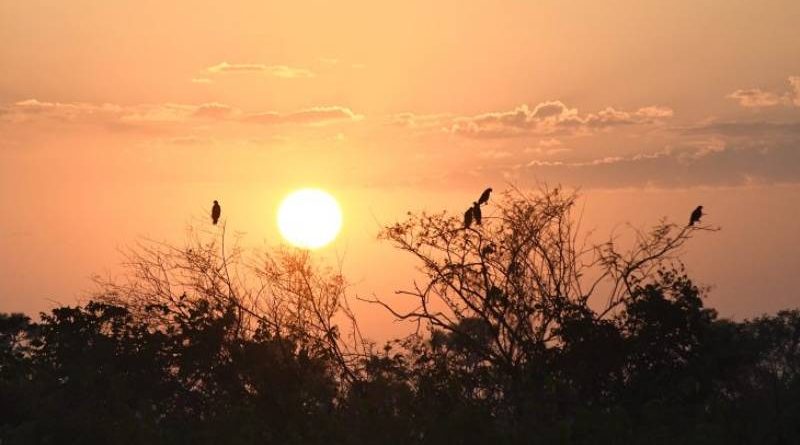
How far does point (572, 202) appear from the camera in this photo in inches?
1242

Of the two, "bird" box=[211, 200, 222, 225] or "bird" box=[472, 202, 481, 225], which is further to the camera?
"bird" box=[211, 200, 222, 225]

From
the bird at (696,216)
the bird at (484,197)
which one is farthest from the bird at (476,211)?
the bird at (696,216)

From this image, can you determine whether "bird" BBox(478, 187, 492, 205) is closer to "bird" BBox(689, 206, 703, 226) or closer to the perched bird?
the perched bird

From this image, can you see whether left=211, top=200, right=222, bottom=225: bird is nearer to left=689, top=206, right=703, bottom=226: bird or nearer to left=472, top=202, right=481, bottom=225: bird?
left=472, top=202, right=481, bottom=225: bird

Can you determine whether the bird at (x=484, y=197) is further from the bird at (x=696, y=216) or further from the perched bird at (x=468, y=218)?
the bird at (x=696, y=216)

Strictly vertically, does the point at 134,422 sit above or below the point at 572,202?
below

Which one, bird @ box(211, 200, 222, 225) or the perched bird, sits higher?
bird @ box(211, 200, 222, 225)

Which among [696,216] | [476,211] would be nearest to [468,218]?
[476,211]

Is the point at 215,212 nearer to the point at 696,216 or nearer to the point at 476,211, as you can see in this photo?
the point at 476,211

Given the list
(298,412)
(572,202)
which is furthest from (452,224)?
(298,412)

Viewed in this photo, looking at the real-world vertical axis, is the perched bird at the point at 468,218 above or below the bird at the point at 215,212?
below

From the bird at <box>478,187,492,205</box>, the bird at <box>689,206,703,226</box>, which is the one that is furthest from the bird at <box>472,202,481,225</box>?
the bird at <box>689,206,703,226</box>

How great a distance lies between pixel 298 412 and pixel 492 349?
348 inches

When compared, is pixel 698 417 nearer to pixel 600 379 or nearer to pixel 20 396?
pixel 600 379
